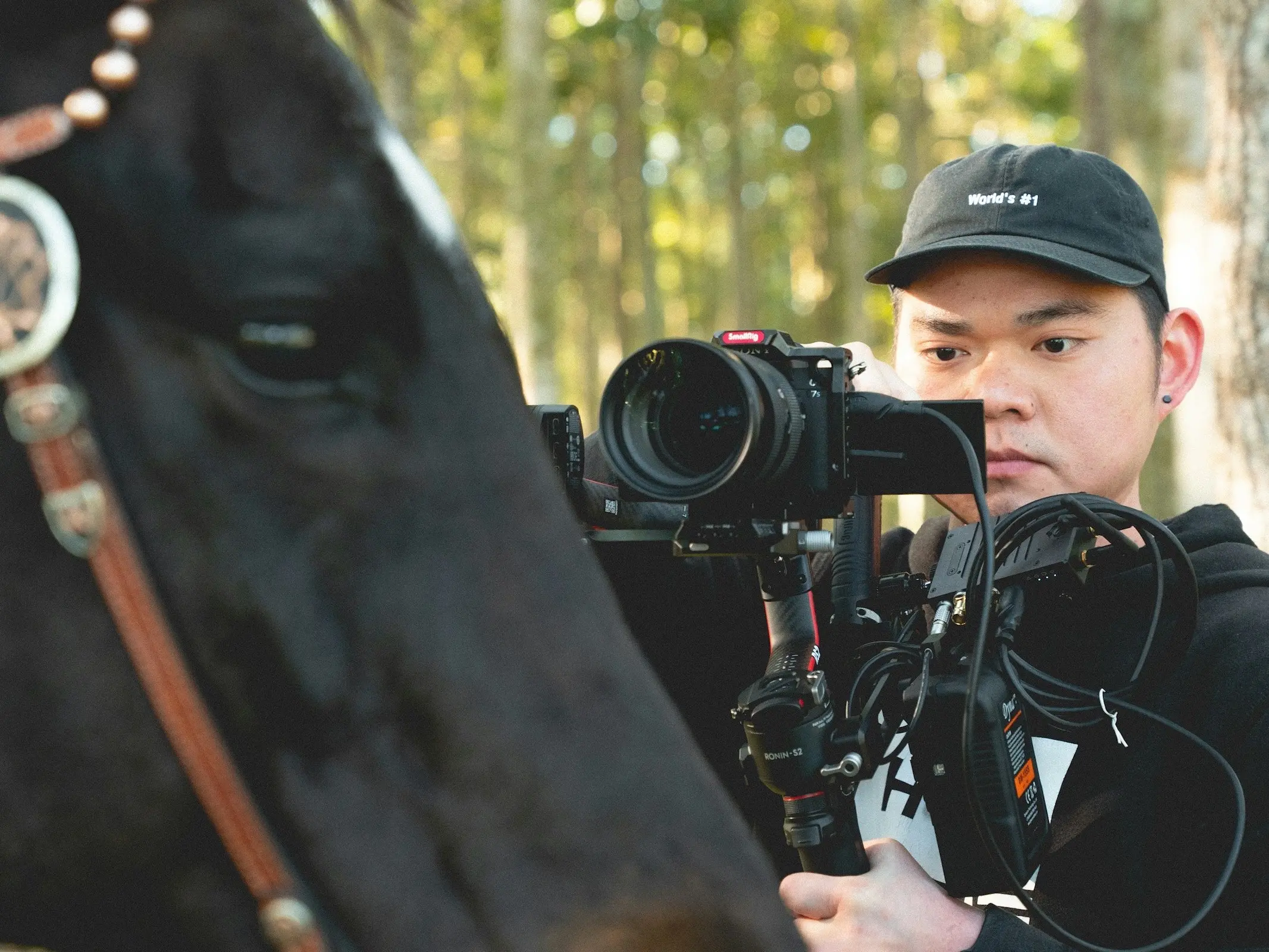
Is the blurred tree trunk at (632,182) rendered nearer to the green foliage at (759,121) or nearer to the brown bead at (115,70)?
the green foliage at (759,121)

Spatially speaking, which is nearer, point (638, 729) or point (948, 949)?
point (638, 729)

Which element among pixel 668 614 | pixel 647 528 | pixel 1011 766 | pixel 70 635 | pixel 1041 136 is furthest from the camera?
pixel 1041 136

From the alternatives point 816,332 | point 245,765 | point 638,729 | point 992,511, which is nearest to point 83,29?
point 245,765

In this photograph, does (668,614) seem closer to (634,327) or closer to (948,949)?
(948,949)

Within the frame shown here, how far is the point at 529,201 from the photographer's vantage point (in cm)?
941

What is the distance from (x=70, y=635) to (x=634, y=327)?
20.5 metres

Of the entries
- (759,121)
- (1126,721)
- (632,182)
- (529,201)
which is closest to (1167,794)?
(1126,721)

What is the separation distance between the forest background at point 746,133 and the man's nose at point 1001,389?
249 cm

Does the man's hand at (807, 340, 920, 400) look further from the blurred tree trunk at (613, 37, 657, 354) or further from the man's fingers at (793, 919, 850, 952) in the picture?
the blurred tree trunk at (613, 37, 657, 354)

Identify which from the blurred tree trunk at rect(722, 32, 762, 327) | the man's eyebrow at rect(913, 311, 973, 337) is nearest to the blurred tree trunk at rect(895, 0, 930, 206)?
the blurred tree trunk at rect(722, 32, 762, 327)

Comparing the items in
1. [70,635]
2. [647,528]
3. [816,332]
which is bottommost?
[816,332]

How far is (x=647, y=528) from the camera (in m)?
2.19

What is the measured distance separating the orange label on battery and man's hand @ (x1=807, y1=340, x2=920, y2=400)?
26.4 inches

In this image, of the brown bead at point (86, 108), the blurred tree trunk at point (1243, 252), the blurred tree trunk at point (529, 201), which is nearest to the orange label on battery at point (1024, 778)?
the brown bead at point (86, 108)
